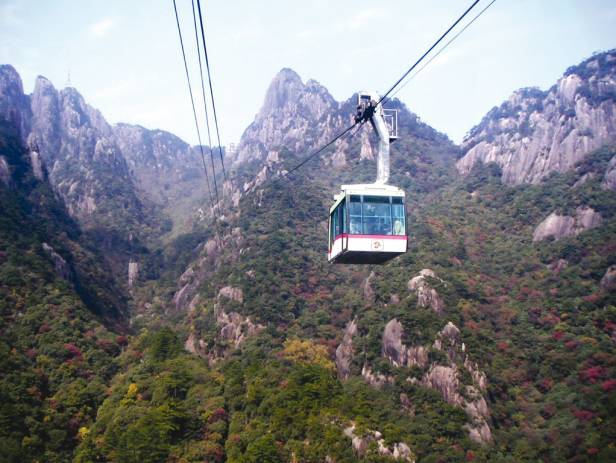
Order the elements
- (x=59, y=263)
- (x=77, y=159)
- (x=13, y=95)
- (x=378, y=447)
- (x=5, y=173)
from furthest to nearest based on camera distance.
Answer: (x=13, y=95), (x=77, y=159), (x=5, y=173), (x=59, y=263), (x=378, y=447)

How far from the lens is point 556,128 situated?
401 ft

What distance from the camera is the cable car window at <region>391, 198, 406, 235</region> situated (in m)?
22.9

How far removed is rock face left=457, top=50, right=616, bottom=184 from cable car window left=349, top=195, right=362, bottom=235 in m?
106

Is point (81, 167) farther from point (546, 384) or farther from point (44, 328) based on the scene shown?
point (546, 384)

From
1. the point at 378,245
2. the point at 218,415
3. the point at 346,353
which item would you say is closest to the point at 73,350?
the point at 218,415

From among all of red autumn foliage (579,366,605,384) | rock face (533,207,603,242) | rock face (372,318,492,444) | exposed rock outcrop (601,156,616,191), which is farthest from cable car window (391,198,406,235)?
exposed rock outcrop (601,156,616,191)

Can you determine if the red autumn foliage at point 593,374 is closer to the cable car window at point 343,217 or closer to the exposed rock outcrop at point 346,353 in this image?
the exposed rock outcrop at point 346,353

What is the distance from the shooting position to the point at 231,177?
170 meters

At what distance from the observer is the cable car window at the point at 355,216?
2262 cm

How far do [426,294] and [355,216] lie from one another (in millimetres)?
62246

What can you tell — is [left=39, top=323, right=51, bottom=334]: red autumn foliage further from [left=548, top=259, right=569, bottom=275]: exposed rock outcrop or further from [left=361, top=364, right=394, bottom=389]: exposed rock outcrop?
[left=548, top=259, right=569, bottom=275]: exposed rock outcrop

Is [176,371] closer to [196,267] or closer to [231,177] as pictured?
[196,267]

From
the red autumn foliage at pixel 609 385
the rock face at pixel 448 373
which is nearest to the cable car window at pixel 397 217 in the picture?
the rock face at pixel 448 373

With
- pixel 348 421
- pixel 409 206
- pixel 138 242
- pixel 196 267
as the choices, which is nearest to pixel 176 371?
pixel 348 421
